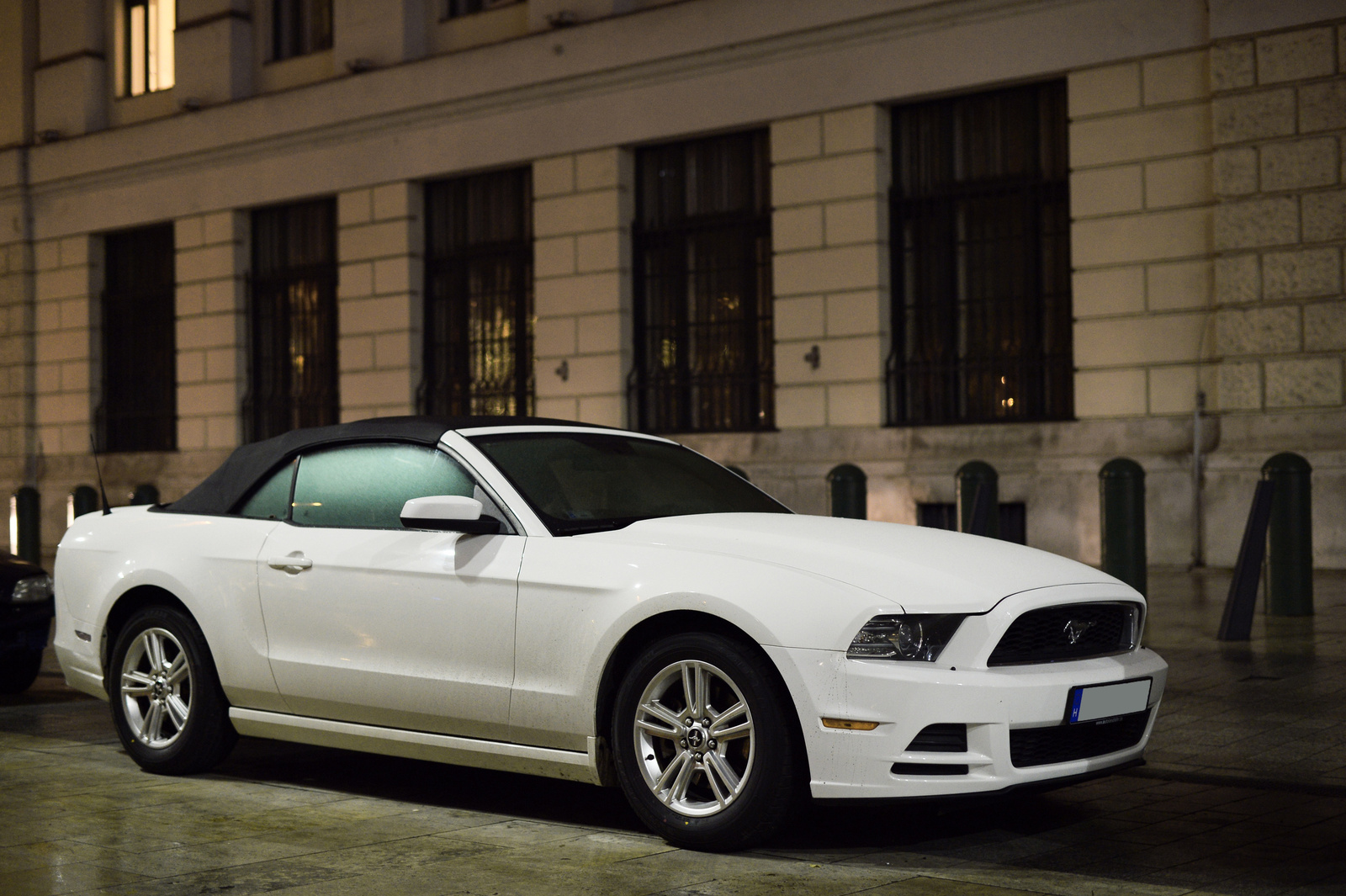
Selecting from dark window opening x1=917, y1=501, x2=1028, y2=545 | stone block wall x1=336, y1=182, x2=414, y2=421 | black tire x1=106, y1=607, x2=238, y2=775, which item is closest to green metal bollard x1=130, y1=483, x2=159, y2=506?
stone block wall x1=336, y1=182, x2=414, y2=421

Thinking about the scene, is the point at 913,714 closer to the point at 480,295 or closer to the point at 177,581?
the point at 177,581

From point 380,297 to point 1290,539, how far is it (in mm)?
13285

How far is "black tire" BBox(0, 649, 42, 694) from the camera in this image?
9398mm

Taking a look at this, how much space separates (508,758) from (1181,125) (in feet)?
38.2

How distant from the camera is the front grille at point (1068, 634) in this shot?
16.5ft

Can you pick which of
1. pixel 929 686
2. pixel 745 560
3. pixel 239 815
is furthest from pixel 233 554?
pixel 929 686

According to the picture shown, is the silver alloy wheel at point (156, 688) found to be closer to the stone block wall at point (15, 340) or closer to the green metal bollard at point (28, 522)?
the green metal bollard at point (28, 522)

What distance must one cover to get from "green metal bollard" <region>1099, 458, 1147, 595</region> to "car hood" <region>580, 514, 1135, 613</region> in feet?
17.9

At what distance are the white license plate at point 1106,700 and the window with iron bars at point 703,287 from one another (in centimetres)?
1247

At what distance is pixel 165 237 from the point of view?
24.0 meters

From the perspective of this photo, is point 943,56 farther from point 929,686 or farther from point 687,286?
point 929,686

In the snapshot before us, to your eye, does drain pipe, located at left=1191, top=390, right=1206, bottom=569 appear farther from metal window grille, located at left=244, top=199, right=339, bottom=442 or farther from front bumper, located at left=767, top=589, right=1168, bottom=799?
metal window grille, located at left=244, top=199, right=339, bottom=442

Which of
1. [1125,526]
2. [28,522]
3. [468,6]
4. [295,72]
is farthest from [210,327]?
[1125,526]

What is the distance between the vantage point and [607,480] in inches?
243
